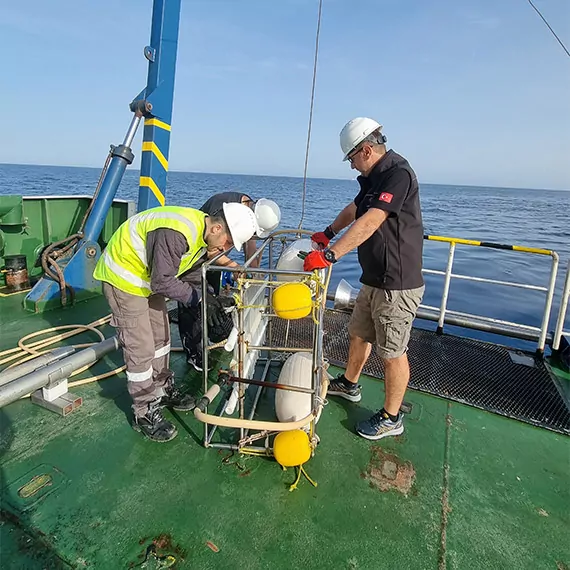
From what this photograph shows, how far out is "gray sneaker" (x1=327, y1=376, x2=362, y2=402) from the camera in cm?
306

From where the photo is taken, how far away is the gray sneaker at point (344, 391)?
10.1ft

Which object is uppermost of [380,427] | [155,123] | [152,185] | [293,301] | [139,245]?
[155,123]

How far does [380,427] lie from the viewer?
264cm

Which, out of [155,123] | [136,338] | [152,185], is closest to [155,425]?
[136,338]

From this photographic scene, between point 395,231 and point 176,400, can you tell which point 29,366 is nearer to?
point 176,400

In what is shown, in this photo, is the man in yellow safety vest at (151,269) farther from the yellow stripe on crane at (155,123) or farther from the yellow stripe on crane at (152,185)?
the yellow stripe on crane at (155,123)

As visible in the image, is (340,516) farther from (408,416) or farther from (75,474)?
(75,474)

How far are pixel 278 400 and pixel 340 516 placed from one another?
75cm

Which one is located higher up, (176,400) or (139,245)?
(139,245)

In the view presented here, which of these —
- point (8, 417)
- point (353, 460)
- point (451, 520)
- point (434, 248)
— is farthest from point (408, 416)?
point (434, 248)

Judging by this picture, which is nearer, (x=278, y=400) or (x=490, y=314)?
(x=278, y=400)

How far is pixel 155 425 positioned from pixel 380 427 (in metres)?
1.50

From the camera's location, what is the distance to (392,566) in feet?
5.85

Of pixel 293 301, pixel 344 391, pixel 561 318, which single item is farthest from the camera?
pixel 561 318
